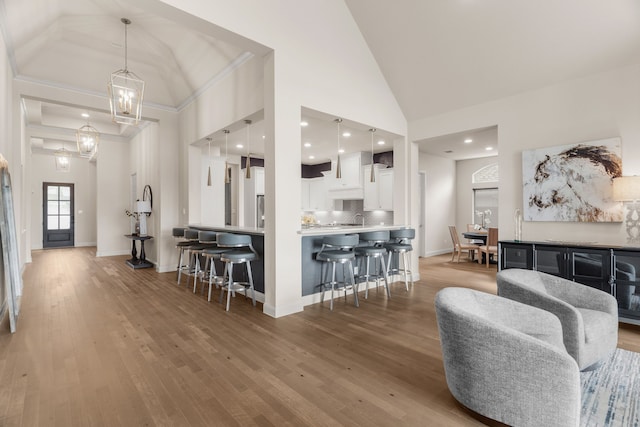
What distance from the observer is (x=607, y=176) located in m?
3.86

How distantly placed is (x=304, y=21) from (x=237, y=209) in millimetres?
5676

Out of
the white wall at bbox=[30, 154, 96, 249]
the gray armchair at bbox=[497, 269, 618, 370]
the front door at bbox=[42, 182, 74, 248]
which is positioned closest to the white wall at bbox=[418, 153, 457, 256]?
the gray armchair at bbox=[497, 269, 618, 370]

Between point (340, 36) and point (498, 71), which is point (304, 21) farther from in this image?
point (498, 71)

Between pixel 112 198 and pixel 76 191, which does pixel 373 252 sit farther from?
pixel 76 191

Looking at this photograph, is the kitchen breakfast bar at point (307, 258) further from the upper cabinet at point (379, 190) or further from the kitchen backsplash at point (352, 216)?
the kitchen backsplash at point (352, 216)

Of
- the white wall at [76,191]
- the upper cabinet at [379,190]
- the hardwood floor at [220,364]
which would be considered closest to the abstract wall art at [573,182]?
the hardwood floor at [220,364]

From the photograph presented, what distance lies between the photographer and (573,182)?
4.10m

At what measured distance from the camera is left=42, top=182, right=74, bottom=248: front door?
10.6m

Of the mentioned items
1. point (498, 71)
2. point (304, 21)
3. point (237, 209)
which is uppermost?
point (304, 21)

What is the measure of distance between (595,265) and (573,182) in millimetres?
1116

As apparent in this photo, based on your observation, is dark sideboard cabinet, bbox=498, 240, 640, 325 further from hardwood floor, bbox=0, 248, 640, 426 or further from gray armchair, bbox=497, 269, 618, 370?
gray armchair, bbox=497, 269, 618, 370

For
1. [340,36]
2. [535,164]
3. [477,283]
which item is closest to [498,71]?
[535,164]

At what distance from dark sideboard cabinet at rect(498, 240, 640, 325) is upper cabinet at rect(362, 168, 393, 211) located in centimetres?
392

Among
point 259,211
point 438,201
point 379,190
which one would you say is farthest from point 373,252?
point 438,201
